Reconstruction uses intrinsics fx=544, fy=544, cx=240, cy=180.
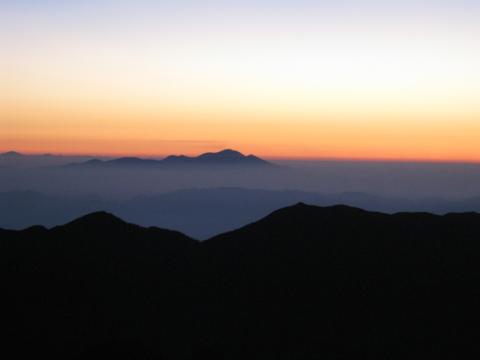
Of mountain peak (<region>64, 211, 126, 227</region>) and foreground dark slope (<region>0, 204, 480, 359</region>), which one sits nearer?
foreground dark slope (<region>0, 204, 480, 359</region>)

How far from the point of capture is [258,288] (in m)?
51.4

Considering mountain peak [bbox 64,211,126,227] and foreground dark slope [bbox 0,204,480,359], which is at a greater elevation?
mountain peak [bbox 64,211,126,227]

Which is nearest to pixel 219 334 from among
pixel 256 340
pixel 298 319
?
pixel 256 340

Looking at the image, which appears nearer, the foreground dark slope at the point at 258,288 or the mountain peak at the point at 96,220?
the foreground dark slope at the point at 258,288

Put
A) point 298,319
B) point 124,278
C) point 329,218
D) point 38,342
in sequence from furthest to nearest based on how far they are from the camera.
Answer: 1. point 329,218
2. point 124,278
3. point 298,319
4. point 38,342

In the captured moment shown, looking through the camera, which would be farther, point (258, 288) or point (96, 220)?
point (96, 220)

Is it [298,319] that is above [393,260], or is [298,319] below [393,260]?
below

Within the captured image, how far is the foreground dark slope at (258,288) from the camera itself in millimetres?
43000

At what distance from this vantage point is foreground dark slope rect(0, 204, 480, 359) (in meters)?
Answer: 43.0

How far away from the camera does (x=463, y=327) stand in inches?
1716

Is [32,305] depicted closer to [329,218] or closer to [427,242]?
[329,218]

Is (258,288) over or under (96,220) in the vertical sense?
under

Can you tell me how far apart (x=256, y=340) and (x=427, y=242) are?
2358cm

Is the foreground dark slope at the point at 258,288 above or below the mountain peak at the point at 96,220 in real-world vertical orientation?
below
